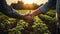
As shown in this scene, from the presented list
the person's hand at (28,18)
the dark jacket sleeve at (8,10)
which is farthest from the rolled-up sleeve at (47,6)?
the dark jacket sleeve at (8,10)

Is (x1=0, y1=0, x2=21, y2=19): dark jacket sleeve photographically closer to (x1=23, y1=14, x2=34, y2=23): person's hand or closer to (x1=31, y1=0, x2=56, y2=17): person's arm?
(x1=23, y1=14, x2=34, y2=23): person's hand

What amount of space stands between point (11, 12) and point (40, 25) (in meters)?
0.52

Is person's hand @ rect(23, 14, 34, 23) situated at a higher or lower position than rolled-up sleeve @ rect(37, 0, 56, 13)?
lower

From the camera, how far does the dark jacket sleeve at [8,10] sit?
291 cm

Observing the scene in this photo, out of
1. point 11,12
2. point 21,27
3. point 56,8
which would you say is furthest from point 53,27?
point 11,12

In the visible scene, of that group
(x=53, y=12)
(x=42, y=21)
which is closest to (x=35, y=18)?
(x=42, y=21)

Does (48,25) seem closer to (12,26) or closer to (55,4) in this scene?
(55,4)

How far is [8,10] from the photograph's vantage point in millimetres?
2924

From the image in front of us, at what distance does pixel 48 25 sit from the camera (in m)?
2.96

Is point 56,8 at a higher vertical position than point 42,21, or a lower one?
higher

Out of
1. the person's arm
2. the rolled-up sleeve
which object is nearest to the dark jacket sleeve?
the person's arm

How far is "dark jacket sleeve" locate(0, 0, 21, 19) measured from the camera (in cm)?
291

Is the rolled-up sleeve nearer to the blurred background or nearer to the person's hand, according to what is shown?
the blurred background

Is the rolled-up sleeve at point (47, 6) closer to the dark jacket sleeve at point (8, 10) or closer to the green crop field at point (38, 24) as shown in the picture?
the green crop field at point (38, 24)
